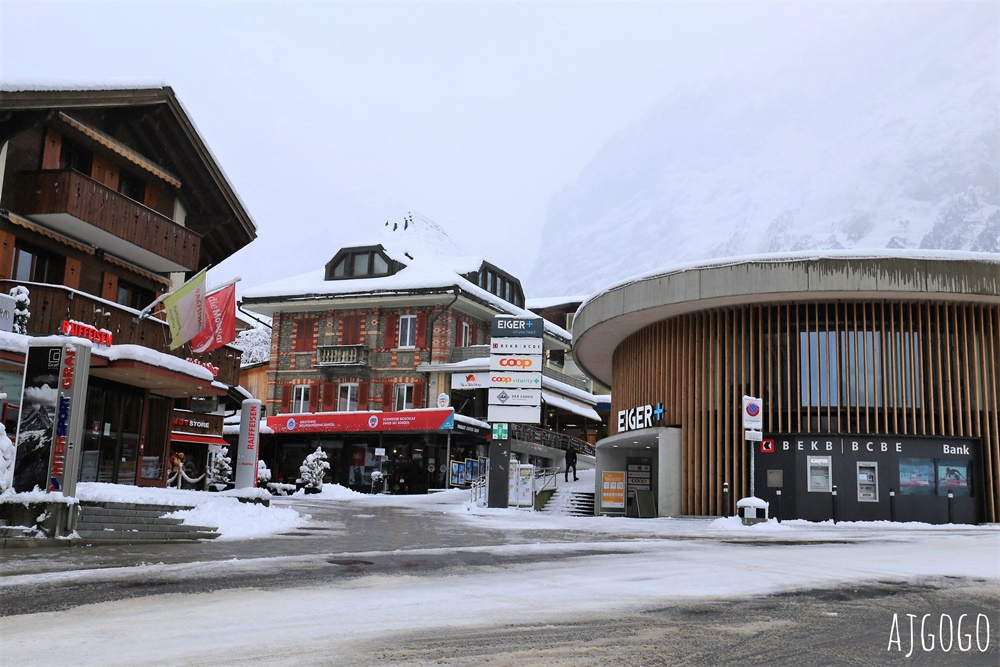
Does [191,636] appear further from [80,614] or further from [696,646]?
[696,646]

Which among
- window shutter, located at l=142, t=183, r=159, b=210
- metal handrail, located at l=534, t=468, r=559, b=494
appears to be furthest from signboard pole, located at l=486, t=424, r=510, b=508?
window shutter, located at l=142, t=183, r=159, b=210

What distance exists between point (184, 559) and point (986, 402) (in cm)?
2269

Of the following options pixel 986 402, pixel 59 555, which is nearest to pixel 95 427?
pixel 59 555

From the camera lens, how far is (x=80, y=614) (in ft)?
25.2

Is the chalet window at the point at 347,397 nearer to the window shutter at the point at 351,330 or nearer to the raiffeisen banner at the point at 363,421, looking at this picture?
the raiffeisen banner at the point at 363,421

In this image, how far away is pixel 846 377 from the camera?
87.0 feet

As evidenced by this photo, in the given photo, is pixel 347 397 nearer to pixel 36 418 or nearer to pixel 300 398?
pixel 300 398

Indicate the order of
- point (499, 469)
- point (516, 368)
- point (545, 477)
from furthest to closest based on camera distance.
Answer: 1. point (545, 477)
2. point (516, 368)
3. point (499, 469)

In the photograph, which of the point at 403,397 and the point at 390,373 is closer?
the point at 403,397

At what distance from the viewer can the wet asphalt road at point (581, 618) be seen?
651cm

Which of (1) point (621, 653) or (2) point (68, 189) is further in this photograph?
(2) point (68, 189)

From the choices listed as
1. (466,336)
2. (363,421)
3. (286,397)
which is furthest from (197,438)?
(466,336)

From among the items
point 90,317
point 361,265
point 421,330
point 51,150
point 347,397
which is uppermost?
point 361,265

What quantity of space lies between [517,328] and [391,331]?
1771cm
